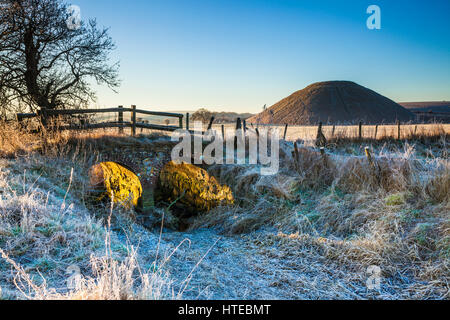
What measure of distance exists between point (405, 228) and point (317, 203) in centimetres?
220

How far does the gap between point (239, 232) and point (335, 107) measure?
41712 millimetres

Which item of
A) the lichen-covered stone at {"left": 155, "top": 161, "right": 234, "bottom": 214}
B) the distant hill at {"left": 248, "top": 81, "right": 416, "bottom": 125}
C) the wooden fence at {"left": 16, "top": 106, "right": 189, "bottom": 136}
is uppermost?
the distant hill at {"left": 248, "top": 81, "right": 416, "bottom": 125}

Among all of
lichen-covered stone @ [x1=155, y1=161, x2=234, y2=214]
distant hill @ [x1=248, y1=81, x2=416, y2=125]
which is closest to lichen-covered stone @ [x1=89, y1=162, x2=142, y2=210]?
lichen-covered stone @ [x1=155, y1=161, x2=234, y2=214]

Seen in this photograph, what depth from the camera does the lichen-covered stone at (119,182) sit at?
381 inches

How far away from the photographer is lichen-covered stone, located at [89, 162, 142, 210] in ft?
31.8

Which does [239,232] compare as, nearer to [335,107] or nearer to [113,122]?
[113,122]

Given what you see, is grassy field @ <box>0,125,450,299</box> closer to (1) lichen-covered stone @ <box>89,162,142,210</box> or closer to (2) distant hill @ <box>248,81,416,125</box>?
(1) lichen-covered stone @ <box>89,162,142,210</box>

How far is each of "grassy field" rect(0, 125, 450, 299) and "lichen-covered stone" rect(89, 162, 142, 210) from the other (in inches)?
25.0

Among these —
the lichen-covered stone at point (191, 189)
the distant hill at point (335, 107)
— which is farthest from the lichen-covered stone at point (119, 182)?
the distant hill at point (335, 107)

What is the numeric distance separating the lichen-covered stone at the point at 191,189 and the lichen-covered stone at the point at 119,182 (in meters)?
1.43

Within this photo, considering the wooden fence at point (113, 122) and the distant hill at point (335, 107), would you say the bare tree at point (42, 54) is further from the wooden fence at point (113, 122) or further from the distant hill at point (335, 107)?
the distant hill at point (335, 107)

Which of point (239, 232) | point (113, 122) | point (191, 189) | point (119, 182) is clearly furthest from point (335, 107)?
point (239, 232)
